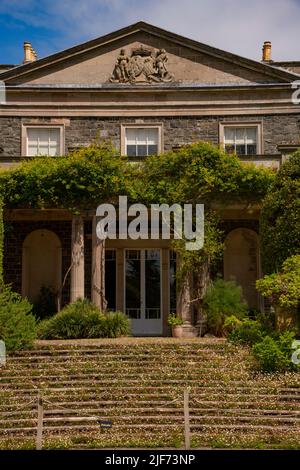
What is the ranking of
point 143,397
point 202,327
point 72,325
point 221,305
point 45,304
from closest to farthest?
1. point 143,397
2. point 72,325
3. point 221,305
4. point 202,327
5. point 45,304

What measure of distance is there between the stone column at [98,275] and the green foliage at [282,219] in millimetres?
5241

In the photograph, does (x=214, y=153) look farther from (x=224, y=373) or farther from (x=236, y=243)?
(x=224, y=373)

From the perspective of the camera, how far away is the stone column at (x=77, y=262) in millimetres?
20047

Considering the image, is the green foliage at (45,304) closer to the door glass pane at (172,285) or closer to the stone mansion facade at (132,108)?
the stone mansion facade at (132,108)

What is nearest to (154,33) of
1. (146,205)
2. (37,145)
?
(37,145)

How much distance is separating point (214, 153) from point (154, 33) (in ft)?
21.4

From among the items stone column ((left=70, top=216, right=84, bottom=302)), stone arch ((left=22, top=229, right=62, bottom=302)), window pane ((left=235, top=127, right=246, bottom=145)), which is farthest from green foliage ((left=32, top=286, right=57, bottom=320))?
window pane ((left=235, top=127, right=246, bottom=145))

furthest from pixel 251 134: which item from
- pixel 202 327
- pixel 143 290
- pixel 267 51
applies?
pixel 202 327

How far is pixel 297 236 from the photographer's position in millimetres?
16516

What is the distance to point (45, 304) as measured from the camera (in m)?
23.0

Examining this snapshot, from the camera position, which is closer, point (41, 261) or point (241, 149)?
point (41, 261)

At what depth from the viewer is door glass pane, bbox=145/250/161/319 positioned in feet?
75.1

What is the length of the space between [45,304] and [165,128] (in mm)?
7621

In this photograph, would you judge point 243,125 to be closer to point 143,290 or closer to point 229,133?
point 229,133
